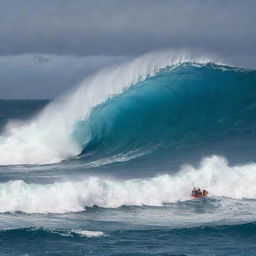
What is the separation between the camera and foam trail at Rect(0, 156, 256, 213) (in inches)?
912

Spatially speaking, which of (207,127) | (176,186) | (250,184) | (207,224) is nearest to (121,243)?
(207,224)

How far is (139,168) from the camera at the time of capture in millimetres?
29656

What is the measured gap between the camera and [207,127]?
35219mm

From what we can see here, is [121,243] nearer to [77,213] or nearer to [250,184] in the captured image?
[77,213]

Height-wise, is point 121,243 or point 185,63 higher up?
point 185,63

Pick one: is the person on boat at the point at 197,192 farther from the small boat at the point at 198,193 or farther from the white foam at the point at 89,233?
the white foam at the point at 89,233

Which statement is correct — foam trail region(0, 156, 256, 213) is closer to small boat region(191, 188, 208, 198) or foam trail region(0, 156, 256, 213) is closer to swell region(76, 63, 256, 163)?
small boat region(191, 188, 208, 198)

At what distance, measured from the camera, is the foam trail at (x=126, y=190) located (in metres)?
23.2

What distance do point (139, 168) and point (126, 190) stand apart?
183 inches

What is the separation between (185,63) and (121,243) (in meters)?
22.8

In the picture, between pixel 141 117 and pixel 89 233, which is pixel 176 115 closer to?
pixel 141 117

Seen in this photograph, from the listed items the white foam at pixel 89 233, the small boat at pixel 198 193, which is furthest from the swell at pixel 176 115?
the white foam at pixel 89 233

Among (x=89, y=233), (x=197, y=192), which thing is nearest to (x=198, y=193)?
(x=197, y=192)

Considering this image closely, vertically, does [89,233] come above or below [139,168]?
below
